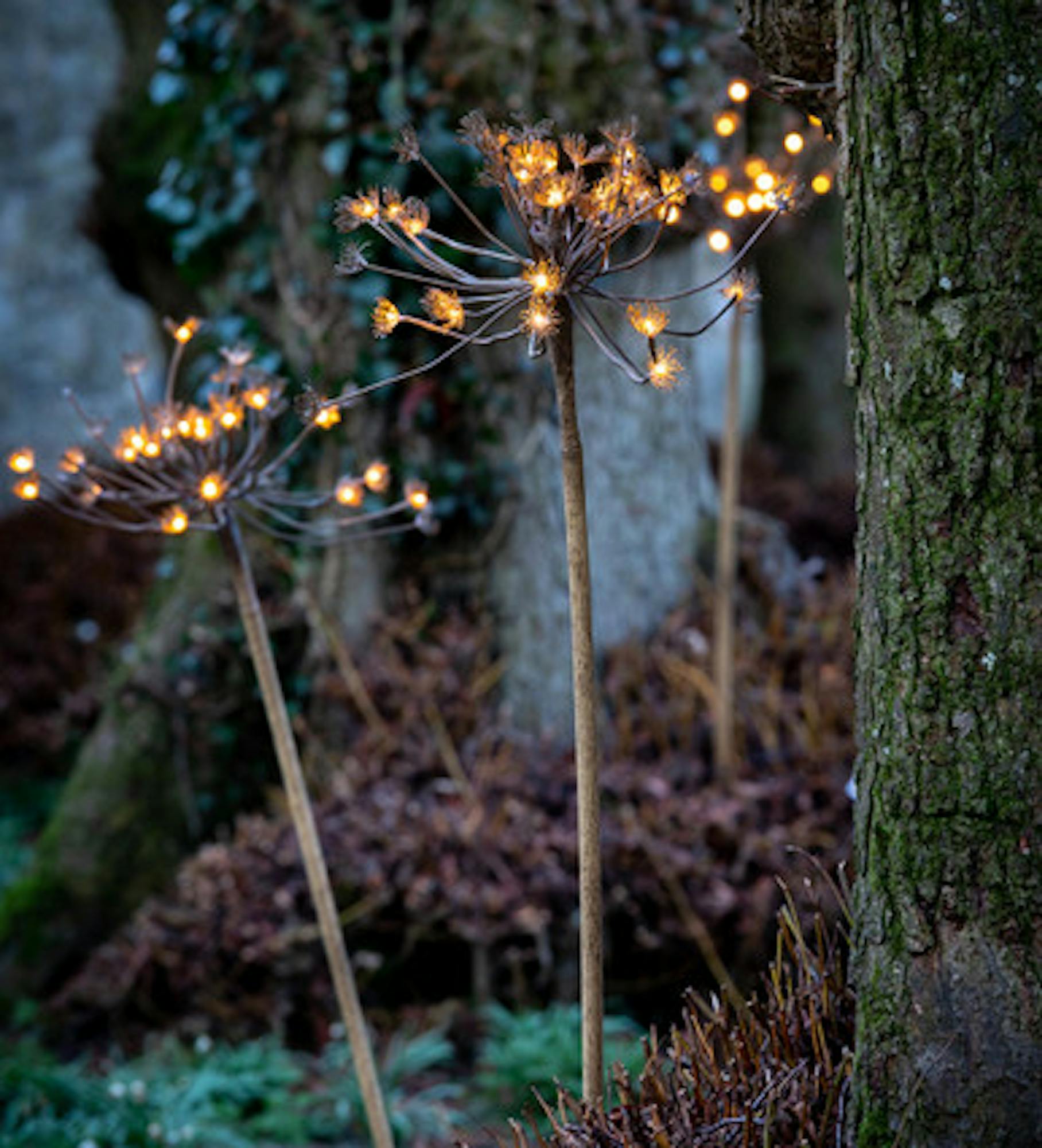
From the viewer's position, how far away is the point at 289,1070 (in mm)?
3455

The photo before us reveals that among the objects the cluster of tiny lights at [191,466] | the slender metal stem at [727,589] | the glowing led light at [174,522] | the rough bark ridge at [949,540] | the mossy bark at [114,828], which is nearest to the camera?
the rough bark ridge at [949,540]

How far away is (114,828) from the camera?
433cm

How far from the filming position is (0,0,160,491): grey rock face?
11.1 m

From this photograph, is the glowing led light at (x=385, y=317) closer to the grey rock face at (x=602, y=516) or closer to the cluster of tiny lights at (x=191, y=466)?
the cluster of tiny lights at (x=191, y=466)

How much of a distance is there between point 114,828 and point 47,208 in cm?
868

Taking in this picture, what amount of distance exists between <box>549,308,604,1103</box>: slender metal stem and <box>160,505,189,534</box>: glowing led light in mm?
622

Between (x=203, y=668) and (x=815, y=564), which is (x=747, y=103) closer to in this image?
(x=815, y=564)

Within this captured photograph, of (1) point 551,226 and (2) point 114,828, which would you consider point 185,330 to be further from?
(2) point 114,828

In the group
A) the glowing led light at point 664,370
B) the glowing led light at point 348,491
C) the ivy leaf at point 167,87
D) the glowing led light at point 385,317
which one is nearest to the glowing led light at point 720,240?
the glowing led light at point 664,370

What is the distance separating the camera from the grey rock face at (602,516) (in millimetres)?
4305

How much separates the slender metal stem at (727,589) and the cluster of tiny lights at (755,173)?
0.49m

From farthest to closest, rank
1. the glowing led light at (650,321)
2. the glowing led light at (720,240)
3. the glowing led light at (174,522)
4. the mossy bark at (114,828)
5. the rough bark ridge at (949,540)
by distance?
1. the mossy bark at (114,828)
2. the glowing led light at (174,522)
3. the glowing led light at (720,240)
4. the glowing led light at (650,321)
5. the rough bark ridge at (949,540)

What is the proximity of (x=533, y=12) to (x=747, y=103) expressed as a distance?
31.0 inches

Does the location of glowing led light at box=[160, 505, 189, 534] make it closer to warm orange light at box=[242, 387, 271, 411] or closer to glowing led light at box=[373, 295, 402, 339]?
warm orange light at box=[242, 387, 271, 411]
